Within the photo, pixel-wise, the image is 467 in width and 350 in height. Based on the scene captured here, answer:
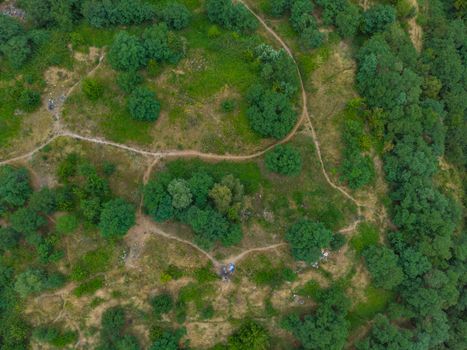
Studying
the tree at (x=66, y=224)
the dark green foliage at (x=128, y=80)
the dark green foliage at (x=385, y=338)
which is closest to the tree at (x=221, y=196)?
the tree at (x=66, y=224)

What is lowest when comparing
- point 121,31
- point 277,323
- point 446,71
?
point 277,323

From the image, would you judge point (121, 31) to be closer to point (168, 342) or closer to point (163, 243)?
point (163, 243)

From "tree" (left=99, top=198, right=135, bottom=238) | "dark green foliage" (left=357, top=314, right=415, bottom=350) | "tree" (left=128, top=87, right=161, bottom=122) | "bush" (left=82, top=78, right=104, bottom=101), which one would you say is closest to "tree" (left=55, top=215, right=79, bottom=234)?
"tree" (left=99, top=198, right=135, bottom=238)

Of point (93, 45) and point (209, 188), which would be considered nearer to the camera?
point (209, 188)

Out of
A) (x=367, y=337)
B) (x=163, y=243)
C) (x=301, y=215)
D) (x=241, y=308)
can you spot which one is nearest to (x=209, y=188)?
(x=163, y=243)

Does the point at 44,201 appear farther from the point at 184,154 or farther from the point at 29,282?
the point at 184,154

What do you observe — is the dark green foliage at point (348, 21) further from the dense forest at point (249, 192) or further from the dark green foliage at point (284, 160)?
the dark green foliage at point (284, 160)
